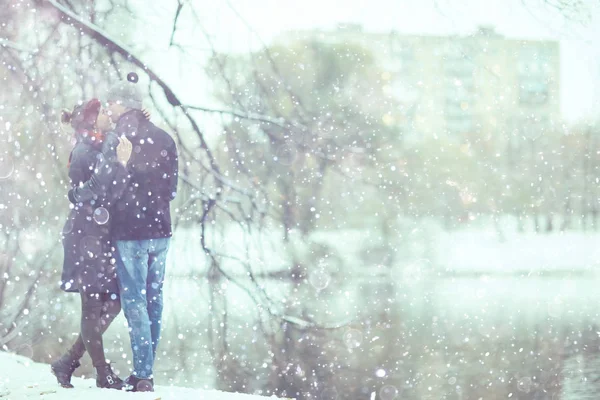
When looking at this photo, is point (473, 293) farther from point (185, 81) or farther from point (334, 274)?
point (185, 81)

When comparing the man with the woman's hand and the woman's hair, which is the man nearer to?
the woman's hand

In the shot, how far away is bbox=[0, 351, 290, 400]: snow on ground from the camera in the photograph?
3834 mm

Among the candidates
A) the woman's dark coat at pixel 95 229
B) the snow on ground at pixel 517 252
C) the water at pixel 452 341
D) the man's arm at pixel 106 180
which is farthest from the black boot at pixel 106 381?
the snow on ground at pixel 517 252

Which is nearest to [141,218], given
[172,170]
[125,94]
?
[172,170]

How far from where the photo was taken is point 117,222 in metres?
3.94

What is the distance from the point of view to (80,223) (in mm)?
3965

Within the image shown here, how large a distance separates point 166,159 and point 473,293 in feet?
53.8

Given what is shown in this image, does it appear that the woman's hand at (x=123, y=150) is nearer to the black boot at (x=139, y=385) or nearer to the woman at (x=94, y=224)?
the woman at (x=94, y=224)

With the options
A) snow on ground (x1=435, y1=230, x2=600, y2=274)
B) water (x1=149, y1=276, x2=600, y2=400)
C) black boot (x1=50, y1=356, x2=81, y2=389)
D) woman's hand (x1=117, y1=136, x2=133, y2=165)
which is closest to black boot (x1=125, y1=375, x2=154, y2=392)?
black boot (x1=50, y1=356, x2=81, y2=389)

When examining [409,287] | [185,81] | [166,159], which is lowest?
[409,287]

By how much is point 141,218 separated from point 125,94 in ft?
2.11

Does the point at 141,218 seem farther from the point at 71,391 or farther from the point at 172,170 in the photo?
the point at 71,391

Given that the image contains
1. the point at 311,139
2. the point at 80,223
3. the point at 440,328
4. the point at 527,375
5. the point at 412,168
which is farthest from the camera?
the point at 412,168

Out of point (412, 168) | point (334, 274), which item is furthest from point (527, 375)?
point (412, 168)
